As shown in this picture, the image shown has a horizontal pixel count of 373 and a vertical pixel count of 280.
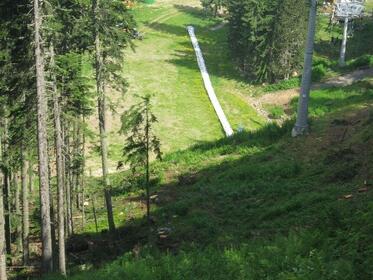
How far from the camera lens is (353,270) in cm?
970

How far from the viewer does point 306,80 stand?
23.4m

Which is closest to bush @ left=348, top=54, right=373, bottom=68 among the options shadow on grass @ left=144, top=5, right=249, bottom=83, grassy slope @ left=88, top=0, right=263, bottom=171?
grassy slope @ left=88, top=0, right=263, bottom=171

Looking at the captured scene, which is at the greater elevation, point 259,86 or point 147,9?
point 147,9

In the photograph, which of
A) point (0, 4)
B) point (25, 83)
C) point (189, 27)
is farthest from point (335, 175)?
point (189, 27)

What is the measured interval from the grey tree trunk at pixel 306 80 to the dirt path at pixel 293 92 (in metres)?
21.1

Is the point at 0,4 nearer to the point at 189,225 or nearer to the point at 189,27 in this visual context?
the point at 189,225

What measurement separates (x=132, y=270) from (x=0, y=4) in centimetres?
1020

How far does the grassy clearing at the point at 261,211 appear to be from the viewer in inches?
445

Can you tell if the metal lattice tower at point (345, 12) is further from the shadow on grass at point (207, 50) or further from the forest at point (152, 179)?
the shadow on grass at point (207, 50)

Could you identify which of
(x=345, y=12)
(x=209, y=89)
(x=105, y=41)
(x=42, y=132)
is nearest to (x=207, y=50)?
(x=209, y=89)

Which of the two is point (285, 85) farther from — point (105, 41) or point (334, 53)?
point (105, 41)

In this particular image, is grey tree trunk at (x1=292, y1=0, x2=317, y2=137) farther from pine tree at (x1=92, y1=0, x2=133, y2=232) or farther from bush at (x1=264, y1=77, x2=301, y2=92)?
bush at (x1=264, y1=77, x2=301, y2=92)

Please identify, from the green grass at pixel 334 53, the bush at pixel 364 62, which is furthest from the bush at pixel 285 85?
the bush at pixel 364 62

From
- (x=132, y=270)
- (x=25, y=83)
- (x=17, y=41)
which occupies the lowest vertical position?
(x=132, y=270)
